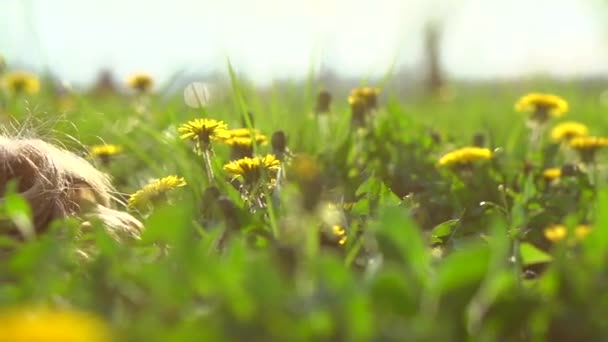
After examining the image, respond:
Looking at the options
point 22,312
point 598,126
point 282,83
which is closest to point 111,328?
point 22,312

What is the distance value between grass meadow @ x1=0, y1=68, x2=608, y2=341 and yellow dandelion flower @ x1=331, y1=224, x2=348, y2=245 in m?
0.01

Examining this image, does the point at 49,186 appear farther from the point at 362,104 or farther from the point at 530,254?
the point at 362,104

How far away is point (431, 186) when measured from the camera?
272 cm

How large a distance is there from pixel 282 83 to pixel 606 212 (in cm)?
334

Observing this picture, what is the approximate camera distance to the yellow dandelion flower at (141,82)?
170 inches

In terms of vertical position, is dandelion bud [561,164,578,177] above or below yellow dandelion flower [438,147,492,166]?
below

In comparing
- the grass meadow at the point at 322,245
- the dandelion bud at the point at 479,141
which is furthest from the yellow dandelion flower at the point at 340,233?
the dandelion bud at the point at 479,141

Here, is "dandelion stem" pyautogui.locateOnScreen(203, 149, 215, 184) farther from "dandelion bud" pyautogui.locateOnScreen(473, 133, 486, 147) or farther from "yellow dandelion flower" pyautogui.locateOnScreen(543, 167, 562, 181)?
"dandelion bud" pyautogui.locateOnScreen(473, 133, 486, 147)

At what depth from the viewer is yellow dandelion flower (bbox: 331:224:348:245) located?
6.09 ft

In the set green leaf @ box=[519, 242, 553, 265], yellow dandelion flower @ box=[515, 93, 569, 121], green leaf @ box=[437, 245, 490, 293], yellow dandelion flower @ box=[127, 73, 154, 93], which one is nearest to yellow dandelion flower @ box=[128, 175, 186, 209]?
green leaf @ box=[519, 242, 553, 265]

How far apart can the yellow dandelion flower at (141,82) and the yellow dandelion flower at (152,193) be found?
2.22 metres

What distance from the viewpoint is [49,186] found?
78.0 inches

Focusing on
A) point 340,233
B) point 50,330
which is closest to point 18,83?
point 340,233

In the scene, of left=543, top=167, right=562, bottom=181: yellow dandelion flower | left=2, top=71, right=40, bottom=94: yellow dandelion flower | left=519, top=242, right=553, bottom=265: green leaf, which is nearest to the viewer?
left=519, top=242, right=553, bottom=265: green leaf
